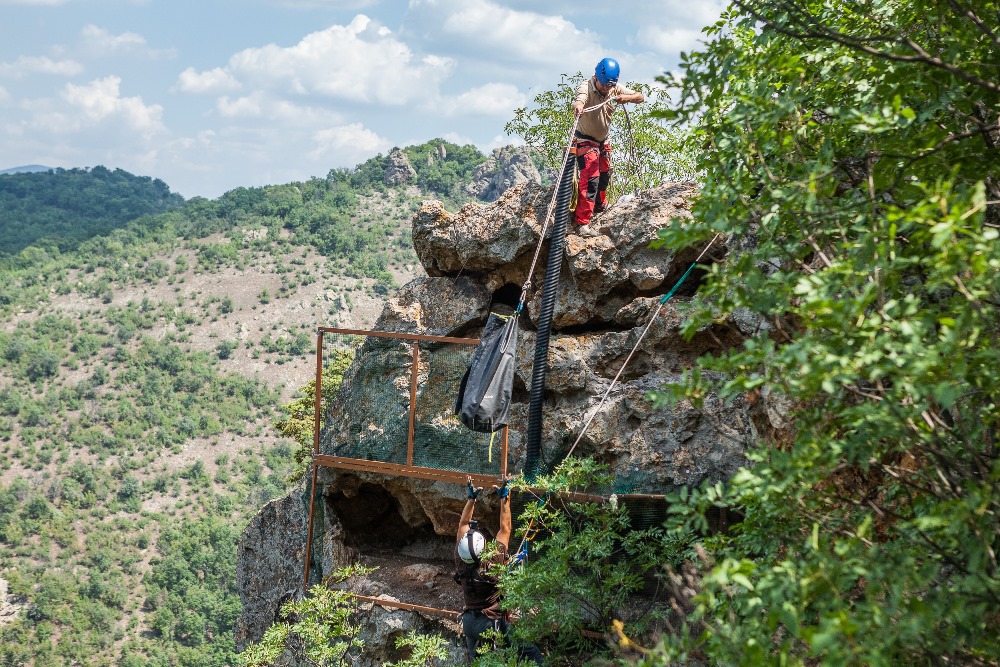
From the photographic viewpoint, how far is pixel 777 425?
6.37 metres

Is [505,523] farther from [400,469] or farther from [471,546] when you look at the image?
[400,469]

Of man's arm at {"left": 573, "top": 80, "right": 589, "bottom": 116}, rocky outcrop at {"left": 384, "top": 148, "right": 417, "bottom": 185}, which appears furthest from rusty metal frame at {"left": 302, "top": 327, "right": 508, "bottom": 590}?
rocky outcrop at {"left": 384, "top": 148, "right": 417, "bottom": 185}

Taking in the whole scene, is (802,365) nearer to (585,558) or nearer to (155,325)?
(585,558)

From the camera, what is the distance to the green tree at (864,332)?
2904 mm

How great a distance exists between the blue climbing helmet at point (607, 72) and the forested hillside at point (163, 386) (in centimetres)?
4763

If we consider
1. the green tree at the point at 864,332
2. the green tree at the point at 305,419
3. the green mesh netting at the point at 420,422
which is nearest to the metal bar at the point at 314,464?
the green mesh netting at the point at 420,422

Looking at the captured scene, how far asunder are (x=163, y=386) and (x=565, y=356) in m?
76.2

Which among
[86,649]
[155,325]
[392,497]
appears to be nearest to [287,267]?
[155,325]

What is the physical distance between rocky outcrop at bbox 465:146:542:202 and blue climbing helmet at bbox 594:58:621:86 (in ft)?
248

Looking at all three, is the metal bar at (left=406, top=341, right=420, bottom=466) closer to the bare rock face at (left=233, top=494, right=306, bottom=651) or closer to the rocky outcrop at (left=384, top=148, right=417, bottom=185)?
the bare rock face at (left=233, top=494, right=306, bottom=651)

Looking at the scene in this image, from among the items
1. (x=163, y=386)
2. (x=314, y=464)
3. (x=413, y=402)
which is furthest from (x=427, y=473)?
(x=163, y=386)

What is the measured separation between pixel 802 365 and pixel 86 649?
194ft

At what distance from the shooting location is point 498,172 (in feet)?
297

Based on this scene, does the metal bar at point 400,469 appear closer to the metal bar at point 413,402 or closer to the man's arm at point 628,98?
the metal bar at point 413,402
